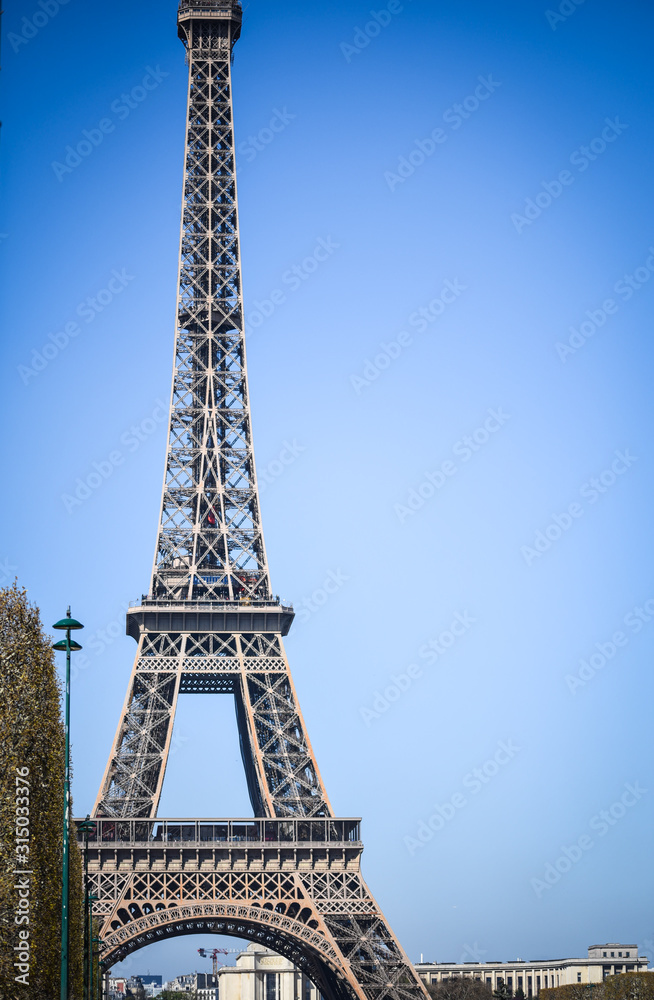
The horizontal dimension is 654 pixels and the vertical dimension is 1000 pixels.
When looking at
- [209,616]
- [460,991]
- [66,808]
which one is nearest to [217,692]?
[209,616]

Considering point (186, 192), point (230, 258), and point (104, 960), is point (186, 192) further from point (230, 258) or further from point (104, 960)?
point (104, 960)

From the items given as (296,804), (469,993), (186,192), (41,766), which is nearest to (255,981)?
(469,993)

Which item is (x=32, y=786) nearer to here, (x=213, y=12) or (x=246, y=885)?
(x=246, y=885)

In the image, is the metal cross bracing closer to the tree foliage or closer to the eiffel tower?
the eiffel tower

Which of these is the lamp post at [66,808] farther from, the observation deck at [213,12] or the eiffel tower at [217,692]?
the observation deck at [213,12]

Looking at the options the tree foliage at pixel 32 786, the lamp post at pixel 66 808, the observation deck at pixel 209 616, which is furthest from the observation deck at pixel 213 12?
the lamp post at pixel 66 808

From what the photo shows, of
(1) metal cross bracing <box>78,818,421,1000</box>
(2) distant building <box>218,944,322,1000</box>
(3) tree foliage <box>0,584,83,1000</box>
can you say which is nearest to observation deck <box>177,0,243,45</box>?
(1) metal cross bracing <box>78,818,421,1000</box>
